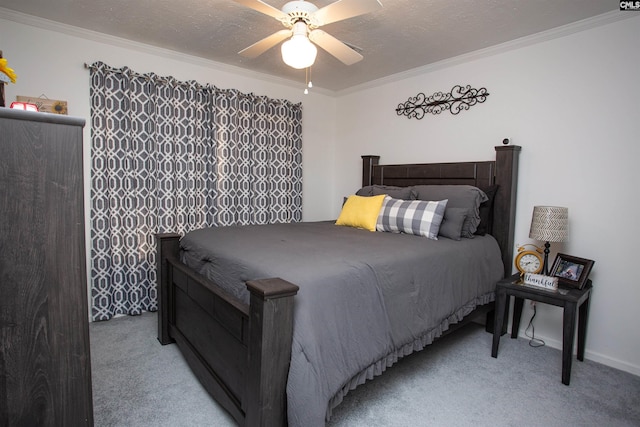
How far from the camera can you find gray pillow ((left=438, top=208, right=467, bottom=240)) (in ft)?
8.73

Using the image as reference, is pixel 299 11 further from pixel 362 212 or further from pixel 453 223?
pixel 453 223

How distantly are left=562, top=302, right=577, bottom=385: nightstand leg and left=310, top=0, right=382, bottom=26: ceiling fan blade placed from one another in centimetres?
215

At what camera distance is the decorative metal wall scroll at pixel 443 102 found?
318cm

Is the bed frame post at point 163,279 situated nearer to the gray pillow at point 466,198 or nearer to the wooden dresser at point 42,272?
the wooden dresser at point 42,272

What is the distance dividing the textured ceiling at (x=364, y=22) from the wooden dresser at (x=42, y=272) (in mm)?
1911

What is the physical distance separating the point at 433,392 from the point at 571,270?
1.39 metres

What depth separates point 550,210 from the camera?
7.89 ft

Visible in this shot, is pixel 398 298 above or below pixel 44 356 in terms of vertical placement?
below

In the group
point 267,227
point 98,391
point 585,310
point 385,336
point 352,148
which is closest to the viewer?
point 385,336

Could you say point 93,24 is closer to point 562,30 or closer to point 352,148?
point 352,148

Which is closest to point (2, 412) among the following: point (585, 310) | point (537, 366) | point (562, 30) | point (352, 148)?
point (537, 366)

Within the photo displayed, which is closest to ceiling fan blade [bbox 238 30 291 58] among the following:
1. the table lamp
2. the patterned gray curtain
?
the patterned gray curtain

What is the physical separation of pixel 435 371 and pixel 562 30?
2698mm

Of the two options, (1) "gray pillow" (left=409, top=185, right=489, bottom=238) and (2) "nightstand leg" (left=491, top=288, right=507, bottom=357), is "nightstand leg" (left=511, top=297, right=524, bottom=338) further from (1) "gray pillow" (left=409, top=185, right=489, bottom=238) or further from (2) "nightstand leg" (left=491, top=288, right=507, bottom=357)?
(1) "gray pillow" (left=409, top=185, right=489, bottom=238)
